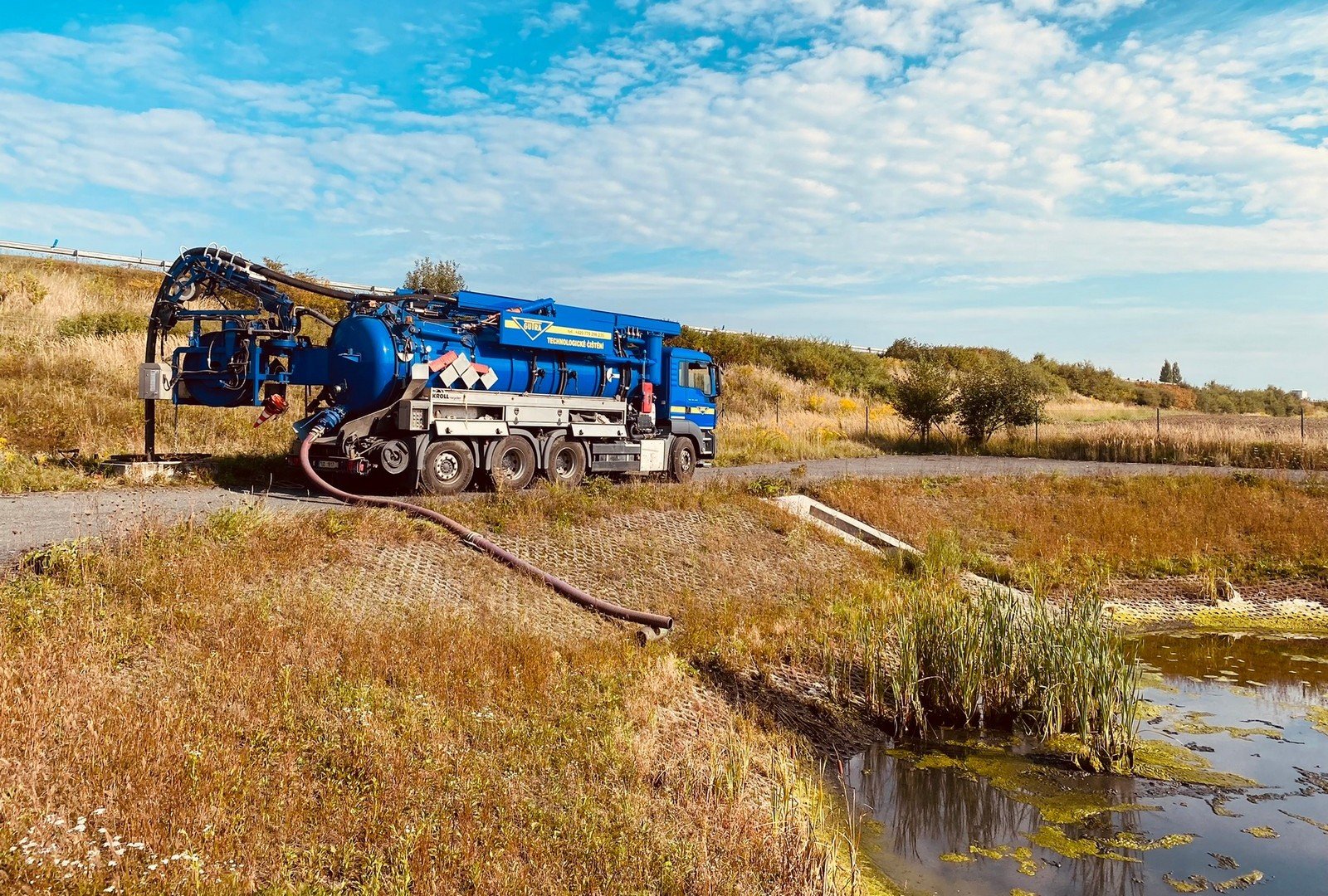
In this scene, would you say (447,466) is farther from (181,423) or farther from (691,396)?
(181,423)

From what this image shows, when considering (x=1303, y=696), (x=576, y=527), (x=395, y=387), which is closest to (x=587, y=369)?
(x=395, y=387)

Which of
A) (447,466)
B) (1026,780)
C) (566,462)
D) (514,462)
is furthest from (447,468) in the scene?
(1026,780)

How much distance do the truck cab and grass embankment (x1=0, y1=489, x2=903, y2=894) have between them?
9.27m

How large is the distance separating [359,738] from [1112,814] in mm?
5782

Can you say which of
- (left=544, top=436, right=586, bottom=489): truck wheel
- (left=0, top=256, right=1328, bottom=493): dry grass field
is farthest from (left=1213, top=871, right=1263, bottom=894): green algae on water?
(left=0, top=256, right=1328, bottom=493): dry grass field

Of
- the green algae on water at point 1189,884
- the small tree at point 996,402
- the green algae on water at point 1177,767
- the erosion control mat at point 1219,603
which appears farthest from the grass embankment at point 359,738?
the small tree at point 996,402

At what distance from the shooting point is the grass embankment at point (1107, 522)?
15.1 m

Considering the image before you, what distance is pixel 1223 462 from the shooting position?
25203 mm

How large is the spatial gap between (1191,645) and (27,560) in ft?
45.1

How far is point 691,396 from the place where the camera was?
19.4m

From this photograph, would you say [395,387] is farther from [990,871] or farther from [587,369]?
[990,871]

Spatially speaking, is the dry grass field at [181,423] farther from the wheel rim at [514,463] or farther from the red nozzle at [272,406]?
the wheel rim at [514,463]

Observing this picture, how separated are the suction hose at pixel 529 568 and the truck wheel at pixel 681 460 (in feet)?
24.5

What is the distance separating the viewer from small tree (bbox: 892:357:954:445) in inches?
1212
